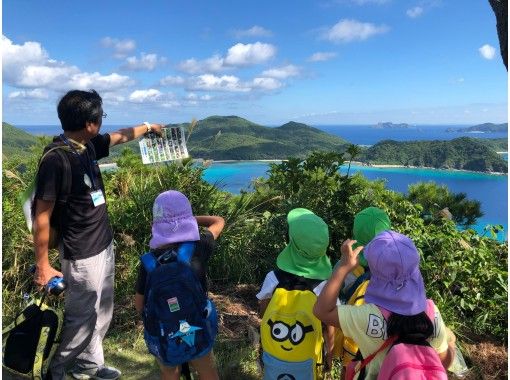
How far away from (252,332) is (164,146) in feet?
5.15

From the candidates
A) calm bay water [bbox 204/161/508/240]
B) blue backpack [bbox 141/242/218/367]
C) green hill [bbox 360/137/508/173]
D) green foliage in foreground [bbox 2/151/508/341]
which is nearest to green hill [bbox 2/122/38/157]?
green foliage in foreground [bbox 2/151/508/341]

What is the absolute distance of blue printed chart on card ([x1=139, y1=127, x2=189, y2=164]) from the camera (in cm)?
292

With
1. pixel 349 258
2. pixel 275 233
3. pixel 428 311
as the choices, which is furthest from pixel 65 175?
pixel 275 233

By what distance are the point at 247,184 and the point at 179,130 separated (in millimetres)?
1836

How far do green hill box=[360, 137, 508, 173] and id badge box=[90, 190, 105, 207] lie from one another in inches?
1664

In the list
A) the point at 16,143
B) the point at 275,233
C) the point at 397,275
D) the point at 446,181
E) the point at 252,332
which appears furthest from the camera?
the point at 446,181

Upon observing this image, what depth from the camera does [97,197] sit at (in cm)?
227

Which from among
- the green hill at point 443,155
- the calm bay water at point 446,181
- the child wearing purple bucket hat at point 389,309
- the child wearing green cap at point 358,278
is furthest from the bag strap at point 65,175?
the green hill at point 443,155

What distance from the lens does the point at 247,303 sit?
3.59 metres

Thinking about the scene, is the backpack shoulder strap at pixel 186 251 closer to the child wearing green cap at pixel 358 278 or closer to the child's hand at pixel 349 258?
the child's hand at pixel 349 258

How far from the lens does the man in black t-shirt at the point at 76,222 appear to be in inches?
80.9

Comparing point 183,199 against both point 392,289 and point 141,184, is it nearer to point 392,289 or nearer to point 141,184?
point 392,289

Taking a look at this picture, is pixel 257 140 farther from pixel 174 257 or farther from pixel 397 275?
pixel 397 275

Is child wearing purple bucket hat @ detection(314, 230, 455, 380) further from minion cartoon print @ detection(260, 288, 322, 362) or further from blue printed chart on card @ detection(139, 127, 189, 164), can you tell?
blue printed chart on card @ detection(139, 127, 189, 164)
